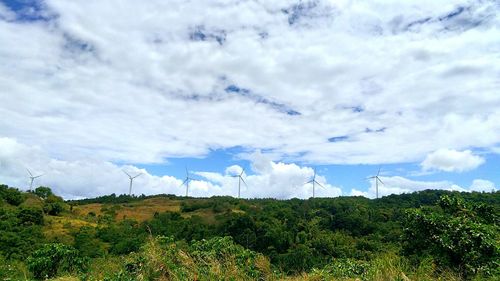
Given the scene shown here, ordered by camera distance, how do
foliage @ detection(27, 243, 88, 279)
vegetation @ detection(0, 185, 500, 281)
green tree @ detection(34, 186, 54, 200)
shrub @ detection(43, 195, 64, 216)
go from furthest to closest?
green tree @ detection(34, 186, 54, 200)
shrub @ detection(43, 195, 64, 216)
foliage @ detection(27, 243, 88, 279)
vegetation @ detection(0, 185, 500, 281)

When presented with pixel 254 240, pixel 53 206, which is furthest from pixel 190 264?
pixel 53 206

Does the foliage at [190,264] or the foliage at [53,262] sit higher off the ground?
the foliage at [190,264]

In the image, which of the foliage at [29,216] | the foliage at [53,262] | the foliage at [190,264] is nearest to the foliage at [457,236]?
the foliage at [190,264]

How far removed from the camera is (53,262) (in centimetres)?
1549

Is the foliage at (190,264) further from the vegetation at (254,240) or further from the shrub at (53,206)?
the shrub at (53,206)

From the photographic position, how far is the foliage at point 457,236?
1283cm

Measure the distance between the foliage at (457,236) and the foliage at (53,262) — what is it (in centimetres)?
1137

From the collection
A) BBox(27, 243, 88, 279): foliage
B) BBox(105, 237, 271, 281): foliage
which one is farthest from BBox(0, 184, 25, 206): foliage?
BBox(105, 237, 271, 281): foliage

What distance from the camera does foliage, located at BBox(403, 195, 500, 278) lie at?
505 inches

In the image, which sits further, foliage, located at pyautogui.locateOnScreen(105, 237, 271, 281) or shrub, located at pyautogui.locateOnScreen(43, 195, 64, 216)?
shrub, located at pyautogui.locateOnScreen(43, 195, 64, 216)

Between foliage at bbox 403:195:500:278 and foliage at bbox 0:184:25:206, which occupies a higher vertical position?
foliage at bbox 0:184:25:206

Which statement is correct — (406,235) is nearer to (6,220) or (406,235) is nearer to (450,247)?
(450,247)

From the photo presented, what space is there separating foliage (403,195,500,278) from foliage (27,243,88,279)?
11367mm

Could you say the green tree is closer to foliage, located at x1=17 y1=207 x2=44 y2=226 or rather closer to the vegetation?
the vegetation
